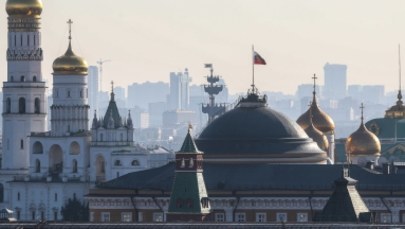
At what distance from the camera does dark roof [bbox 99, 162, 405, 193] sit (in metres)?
111

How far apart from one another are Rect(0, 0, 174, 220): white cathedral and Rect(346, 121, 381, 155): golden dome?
21465 mm

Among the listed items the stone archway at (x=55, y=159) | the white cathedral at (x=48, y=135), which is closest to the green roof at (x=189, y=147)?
the white cathedral at (x=48, y=135)

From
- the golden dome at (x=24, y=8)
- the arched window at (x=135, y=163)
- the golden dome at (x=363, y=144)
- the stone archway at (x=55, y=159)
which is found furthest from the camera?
the golden dome at (x=24, y=8)

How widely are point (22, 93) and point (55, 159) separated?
4.52 metres

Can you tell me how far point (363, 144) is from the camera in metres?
136

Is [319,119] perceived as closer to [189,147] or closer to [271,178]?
[271,178]

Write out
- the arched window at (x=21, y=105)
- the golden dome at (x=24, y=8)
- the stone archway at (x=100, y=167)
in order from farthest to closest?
the golden dome at (x=24, y=8) < the arched window at (x=21, y=105) < the stone archway at (x=100, y=167)

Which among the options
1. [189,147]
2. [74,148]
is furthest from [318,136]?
[74,148]

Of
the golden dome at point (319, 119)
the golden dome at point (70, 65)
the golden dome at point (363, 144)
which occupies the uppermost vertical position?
the golden dome at point (70, 65)

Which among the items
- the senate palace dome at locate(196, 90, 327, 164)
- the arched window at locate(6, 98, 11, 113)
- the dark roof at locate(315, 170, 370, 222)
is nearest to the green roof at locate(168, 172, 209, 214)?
the dark roof at locate(315, 170, 370, 222)

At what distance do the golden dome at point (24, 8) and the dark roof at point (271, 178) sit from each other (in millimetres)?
50660

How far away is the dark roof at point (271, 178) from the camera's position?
4377 inches

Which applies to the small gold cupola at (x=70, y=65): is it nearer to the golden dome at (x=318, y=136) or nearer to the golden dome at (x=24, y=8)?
the golden dome at (x=24, y=8)

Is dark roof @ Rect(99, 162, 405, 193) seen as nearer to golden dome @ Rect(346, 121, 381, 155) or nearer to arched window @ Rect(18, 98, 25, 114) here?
golden dome @ Rect(346, 121, 381, 155)
